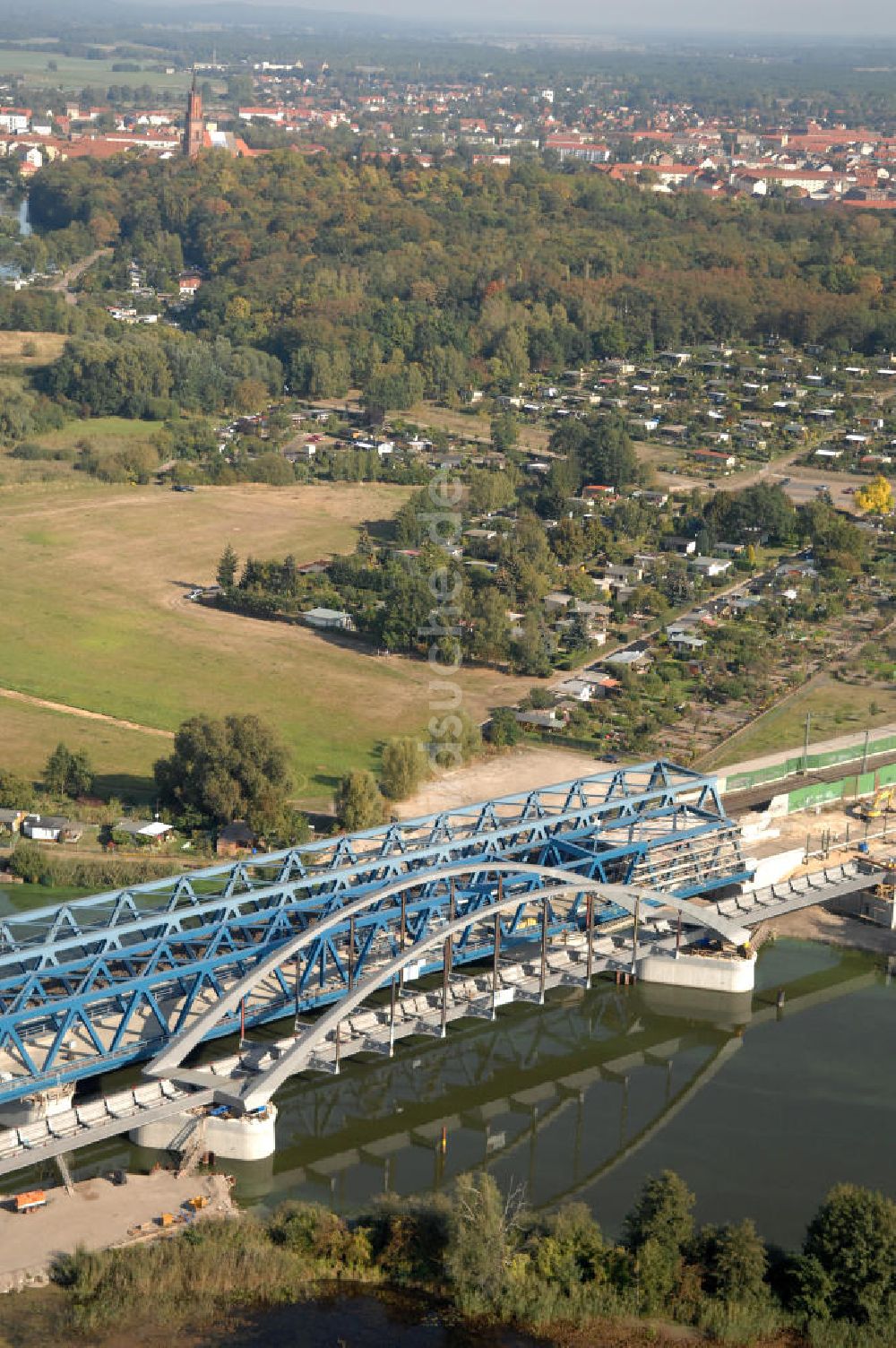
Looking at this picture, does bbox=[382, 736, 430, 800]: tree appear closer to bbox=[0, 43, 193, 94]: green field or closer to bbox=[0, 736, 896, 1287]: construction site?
bbox=[0, 736, 896, 1287]: construction site

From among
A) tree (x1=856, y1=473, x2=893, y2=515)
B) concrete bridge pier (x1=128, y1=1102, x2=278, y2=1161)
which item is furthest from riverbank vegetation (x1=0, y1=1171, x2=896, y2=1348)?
tree (x1=856, y1=473, x2=893, y2=515)

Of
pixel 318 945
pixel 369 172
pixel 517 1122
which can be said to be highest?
pixel 369 172

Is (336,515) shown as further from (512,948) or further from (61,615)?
(512,948)

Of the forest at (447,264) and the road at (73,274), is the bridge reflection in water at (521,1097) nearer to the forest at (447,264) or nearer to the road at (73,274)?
the forest at (447,264)

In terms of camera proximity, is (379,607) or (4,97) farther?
(4,97)

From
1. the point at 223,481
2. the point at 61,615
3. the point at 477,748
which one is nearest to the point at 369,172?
the point at 223,481

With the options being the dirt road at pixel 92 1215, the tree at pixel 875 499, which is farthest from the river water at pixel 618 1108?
the tree at pixel 875 499
